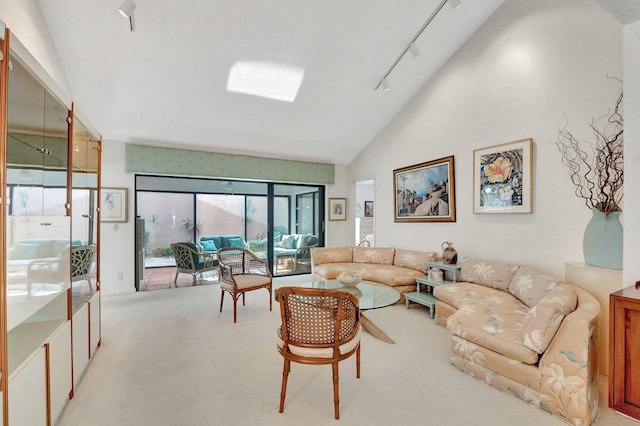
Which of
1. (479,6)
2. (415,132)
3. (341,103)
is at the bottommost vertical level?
(415,132)

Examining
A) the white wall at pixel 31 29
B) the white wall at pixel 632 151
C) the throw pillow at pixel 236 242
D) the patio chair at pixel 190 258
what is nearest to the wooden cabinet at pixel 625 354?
the white wall at pixel 632 151

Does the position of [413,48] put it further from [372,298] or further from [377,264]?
[377,264]

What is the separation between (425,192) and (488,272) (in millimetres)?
1623

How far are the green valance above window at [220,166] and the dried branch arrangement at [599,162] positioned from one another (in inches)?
162

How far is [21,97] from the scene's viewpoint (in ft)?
4.74

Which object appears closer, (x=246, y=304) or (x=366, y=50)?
(x=366, y=50)

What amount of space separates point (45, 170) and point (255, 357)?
2124 mm

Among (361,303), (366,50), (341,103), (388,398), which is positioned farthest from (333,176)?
(388,398)

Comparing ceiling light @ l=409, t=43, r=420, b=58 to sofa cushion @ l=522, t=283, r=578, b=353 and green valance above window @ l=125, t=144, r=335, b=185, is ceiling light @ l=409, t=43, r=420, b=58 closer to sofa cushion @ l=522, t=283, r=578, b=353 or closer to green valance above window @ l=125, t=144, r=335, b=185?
green valance above window @ l=125, t=144, r=335, b=185

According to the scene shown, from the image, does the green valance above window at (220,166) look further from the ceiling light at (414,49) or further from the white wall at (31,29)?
the ceiling light at (414,49)

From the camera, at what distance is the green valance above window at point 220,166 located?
467 cm

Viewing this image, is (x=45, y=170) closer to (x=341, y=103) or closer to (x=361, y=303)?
(x=361, y=303)

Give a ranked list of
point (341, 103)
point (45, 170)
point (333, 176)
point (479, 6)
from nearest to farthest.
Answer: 1. point (45, 170)
2. point (479, 6)
3. point (341, 103)
4. point (333, 176)

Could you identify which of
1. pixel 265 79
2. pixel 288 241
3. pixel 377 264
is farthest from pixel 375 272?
pixel 265 79
